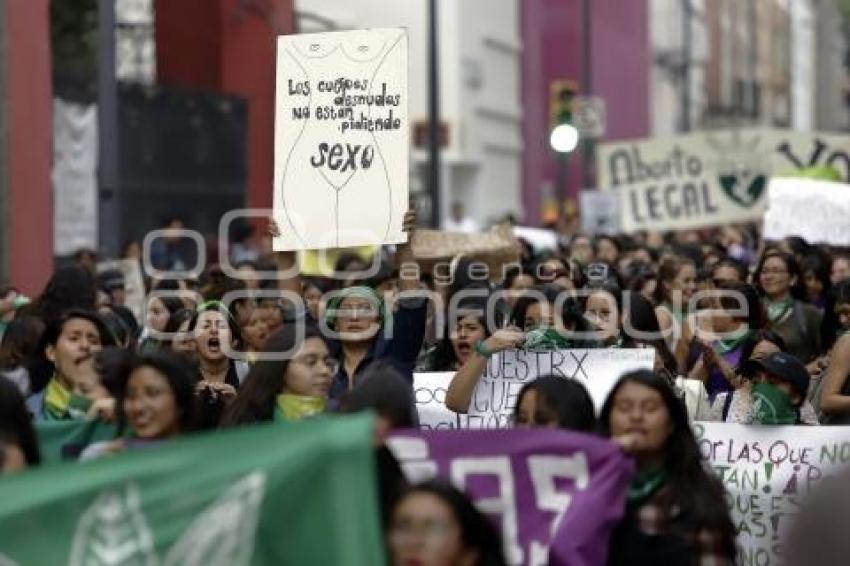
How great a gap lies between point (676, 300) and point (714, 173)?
41.1ft

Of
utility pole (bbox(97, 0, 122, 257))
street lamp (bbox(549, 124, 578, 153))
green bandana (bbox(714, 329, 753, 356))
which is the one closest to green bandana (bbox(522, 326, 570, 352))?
green bandana (bbox(714, 329, 753, 356))

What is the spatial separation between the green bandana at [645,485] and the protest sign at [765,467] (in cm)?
218

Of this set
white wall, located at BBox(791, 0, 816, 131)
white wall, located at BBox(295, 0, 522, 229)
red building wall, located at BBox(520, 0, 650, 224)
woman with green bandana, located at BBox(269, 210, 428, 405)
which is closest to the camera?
woman with green bandana, located at BBox(269, 210, 428, 405)

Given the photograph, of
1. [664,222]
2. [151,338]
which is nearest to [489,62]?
[664,222]

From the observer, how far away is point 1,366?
9789 mm

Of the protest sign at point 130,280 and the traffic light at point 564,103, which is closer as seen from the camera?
the protest sign at point 130,280

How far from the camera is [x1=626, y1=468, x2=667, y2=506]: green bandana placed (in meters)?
6.98

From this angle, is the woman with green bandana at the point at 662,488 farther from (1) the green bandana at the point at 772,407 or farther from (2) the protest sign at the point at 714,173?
(2) the protest sign at the point at 714,173

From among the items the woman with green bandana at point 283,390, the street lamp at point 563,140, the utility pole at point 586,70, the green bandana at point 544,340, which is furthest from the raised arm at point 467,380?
the utility pole at point 586,70

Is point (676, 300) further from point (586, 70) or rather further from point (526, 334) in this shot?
point (586, 70)

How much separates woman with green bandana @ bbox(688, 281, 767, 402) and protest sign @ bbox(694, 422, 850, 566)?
1649 mm

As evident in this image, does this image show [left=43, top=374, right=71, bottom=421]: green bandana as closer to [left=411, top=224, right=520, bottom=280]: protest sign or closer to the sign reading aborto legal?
the sign reading aborto legal

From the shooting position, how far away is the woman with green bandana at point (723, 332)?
11289mm

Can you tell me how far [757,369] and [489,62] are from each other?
1545 inches
